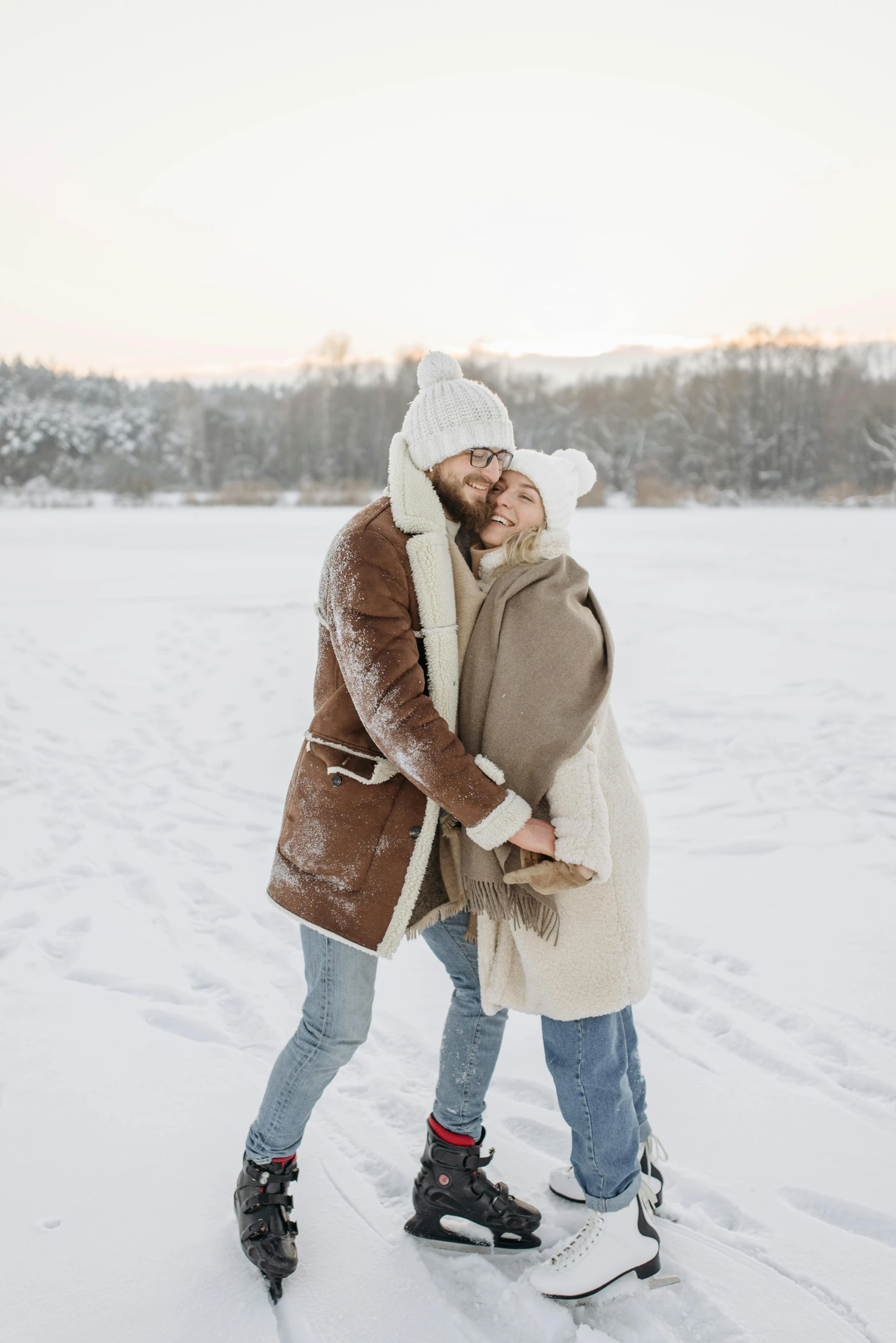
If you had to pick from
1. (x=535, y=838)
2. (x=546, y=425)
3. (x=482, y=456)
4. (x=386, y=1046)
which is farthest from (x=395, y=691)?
(x=546, y=425)

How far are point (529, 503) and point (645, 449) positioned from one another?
47876 mm

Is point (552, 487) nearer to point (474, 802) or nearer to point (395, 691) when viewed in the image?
point (395, 691)

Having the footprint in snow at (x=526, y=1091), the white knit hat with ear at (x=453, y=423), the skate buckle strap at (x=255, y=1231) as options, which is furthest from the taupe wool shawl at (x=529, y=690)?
the footprint in snow at (x=526, y=1091)

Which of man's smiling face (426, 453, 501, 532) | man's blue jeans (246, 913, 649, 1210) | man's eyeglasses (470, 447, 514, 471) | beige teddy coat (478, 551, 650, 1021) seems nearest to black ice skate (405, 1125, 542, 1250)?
man's blue jeans (246, 913, 649, 1210)

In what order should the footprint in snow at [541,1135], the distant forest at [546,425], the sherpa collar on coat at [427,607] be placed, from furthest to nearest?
the distant forest at [546,425] → the footprint in snow at [541,1135] → the sherpa collar on coat at [427,607]

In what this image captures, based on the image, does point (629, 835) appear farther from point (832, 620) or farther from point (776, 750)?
point (832, 620)

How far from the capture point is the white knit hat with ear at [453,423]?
6.45ft

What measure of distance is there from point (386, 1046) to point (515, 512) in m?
1.82

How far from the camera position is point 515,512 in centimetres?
201

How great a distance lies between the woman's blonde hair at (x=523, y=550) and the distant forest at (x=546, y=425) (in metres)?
39.2

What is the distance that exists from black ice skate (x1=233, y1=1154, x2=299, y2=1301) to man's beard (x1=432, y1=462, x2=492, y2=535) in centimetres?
146

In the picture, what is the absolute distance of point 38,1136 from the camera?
8.00 ft

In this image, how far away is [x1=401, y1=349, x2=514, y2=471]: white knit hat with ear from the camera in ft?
6.45

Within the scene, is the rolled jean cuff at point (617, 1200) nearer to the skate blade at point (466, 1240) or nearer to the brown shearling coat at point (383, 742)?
the skate blade at point (466, 1240)
